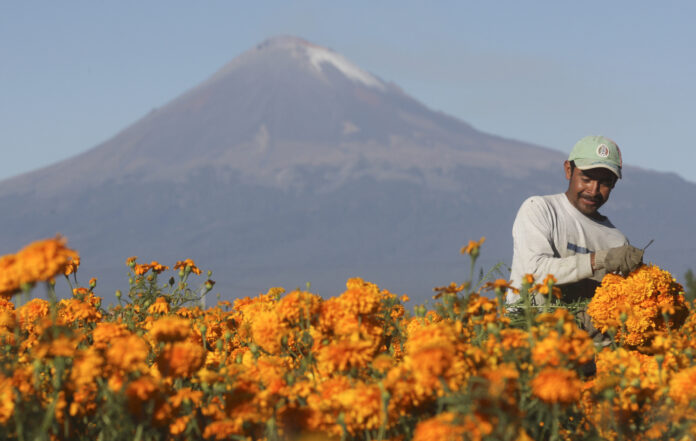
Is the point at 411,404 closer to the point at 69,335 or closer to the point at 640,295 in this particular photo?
the point at 69,335

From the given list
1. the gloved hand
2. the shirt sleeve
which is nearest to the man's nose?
the shirt sleeve

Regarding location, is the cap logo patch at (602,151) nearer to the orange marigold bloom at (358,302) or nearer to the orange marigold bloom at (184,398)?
the orange marigold bloom at (358,302)

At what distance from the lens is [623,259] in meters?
4.50

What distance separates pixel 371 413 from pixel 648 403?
108cm

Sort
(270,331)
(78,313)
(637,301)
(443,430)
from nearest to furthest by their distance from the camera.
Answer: (443,430)
(270,331)
(78,313)
(637,301)

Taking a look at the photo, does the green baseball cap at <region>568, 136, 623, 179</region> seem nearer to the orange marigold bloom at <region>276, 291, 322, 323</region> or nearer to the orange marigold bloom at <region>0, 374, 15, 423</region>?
the orange marigold bloom at <region>276, 291, 322, 323</region>

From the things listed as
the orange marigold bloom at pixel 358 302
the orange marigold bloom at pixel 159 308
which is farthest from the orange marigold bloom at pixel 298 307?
the orange marigold bloom at pixel 159 308

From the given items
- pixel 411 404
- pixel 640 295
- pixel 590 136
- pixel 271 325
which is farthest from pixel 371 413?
pixel 590 136

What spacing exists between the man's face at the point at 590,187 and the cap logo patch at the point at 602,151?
0.11 m

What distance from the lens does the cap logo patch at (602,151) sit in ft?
18.2

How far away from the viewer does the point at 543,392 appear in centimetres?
246

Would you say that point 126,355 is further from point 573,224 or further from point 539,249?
point 573,224

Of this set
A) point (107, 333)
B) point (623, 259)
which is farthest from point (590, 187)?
point (107, 333)

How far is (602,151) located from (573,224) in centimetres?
50
